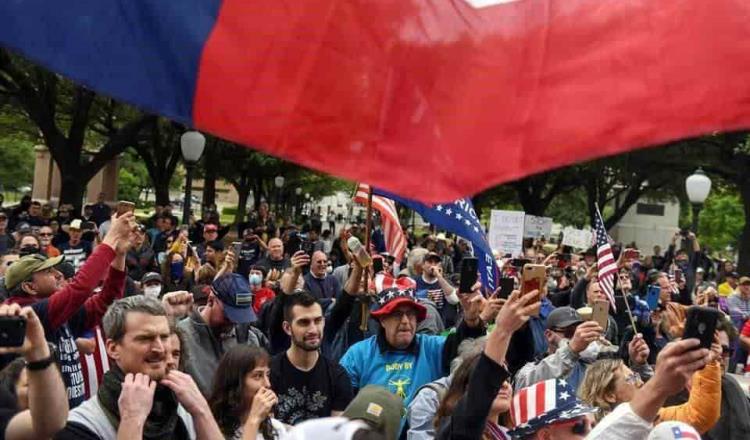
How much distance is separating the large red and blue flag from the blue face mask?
720cm

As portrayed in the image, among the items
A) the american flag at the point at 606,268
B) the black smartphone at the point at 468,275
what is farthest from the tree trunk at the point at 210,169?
the black smartphone at the point at 468,275

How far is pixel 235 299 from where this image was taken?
19.7ft

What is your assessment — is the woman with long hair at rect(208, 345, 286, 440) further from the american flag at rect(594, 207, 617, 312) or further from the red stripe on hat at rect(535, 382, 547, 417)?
the american flag at rect(594, 207, 617, 312)

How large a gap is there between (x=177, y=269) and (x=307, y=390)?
5407 millimetres

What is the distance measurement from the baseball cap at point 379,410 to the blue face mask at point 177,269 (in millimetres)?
6802

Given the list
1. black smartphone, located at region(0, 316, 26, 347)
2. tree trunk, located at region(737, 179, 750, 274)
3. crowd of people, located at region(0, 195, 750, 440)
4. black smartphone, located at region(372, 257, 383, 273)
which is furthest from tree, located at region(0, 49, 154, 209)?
black smartphone, located at region(0, 316, 26, 347)

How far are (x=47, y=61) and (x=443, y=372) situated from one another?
353 cm

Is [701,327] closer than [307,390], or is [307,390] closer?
[701,327]

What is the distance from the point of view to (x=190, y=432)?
12.4 feet

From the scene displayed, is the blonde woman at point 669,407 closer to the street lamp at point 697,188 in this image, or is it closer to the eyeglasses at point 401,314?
the eyeglasses at point 401,314

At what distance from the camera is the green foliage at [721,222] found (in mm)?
66062

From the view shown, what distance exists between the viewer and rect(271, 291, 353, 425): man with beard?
5340 mm

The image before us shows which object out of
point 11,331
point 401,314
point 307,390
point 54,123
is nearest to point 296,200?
point 54,123

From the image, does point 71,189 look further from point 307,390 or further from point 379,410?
point 379,410
